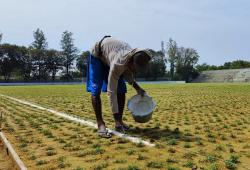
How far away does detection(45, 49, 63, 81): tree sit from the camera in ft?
285

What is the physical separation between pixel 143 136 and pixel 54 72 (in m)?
84.1

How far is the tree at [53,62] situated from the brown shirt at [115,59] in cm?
8176

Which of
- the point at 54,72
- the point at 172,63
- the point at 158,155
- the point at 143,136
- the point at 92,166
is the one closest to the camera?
the point at 92,166

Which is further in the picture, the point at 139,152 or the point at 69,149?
the point at 69,149

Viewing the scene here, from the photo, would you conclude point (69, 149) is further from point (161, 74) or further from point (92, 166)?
point (161, 74)

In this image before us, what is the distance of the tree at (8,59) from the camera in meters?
80.3

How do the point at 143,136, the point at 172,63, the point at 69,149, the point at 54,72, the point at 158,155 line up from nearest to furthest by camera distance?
the point at 158,155
the point at 69,149
the point at 143,136
the point at 54,72
the point at 172,63

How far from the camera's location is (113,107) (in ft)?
19.8

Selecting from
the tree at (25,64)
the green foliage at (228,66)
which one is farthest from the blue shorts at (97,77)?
the green foliage at (228,66)

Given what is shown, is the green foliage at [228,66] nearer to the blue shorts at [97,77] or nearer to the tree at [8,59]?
the tree at [8,59]

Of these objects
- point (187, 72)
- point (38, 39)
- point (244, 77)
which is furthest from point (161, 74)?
point (38, 39)

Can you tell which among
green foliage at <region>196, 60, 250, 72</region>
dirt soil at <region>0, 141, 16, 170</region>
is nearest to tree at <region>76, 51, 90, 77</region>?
green foliage at <region>196, 60, 250, 72</region>

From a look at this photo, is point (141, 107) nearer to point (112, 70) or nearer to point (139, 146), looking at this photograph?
point (112, 70)

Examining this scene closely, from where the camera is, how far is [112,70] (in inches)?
226
